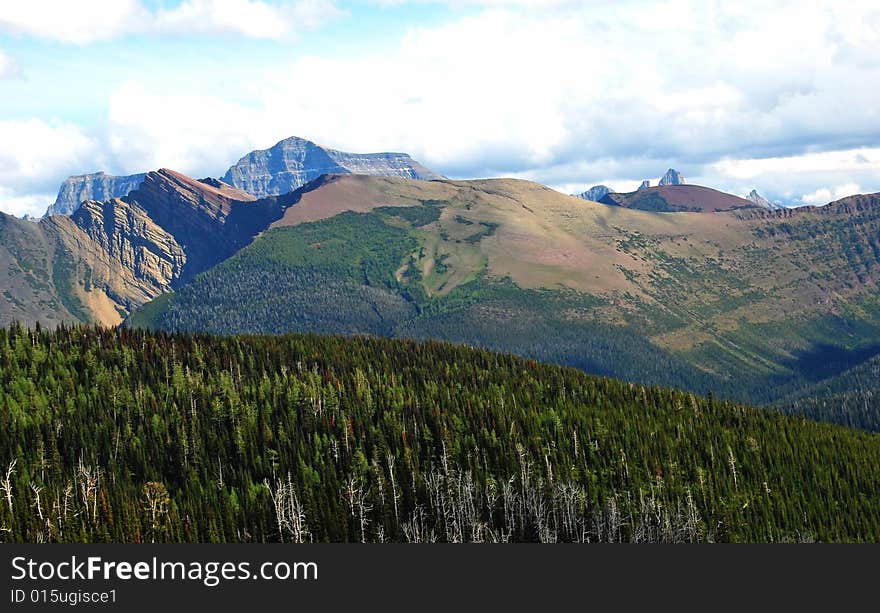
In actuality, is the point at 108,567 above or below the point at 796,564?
above

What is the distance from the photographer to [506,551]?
97625 mm

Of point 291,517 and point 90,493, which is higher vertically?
point 90,493

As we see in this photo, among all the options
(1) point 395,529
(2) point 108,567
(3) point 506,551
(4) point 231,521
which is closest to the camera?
(2) point 108,567

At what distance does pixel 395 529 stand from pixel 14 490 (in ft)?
255

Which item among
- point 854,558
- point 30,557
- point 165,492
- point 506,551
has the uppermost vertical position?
point 165,492

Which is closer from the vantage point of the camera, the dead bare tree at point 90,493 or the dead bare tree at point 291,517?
the dead bare tree at point 90,493

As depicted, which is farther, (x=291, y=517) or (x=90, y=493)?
(x=90, y=493)

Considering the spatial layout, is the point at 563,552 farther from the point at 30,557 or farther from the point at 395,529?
the point at 395,529

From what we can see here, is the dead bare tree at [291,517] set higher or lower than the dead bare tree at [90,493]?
lower

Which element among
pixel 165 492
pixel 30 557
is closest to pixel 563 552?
pixel 30 557

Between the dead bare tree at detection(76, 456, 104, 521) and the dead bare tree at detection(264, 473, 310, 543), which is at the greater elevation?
the dead bare tree at detection(76, 456, 104, 521)

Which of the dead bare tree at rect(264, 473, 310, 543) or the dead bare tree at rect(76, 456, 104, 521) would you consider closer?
the dead bare tree at rect(76, 456, 104, 521)

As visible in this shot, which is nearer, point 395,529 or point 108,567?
point 108,567

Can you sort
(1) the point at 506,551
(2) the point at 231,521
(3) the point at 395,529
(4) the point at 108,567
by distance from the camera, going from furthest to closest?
(3) the point at 395,529, (2) the point at 231,521, (1) the point at 506,551, (4) the point at 108,567
